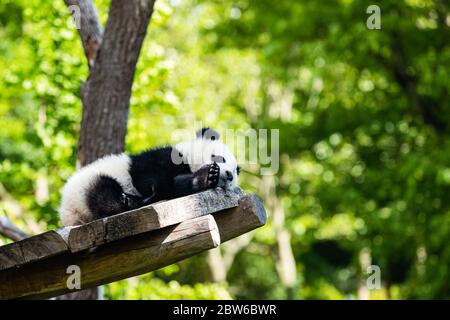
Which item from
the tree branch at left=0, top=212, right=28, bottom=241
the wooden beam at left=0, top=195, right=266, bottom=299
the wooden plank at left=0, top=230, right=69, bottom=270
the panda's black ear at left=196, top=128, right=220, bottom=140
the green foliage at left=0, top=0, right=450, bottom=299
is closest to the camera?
the wooden plank at left=0, top=230, right=69, bottom=270

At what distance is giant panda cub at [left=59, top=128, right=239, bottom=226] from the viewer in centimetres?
390

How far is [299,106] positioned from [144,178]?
12157mm

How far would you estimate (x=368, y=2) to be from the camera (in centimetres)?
996

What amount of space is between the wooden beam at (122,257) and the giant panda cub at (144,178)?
0.44 meters

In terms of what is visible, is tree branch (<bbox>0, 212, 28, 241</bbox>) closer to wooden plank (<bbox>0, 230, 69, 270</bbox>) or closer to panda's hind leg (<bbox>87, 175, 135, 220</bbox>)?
panda's hind leg (<bbox>87, 175, 135, 220</bbox>)

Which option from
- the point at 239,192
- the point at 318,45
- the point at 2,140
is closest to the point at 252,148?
the point at 318,45

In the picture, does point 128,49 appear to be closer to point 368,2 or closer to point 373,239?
point 368,2

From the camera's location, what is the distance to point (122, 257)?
3.46m

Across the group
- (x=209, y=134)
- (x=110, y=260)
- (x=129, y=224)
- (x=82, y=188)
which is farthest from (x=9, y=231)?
(x=129, y=224)

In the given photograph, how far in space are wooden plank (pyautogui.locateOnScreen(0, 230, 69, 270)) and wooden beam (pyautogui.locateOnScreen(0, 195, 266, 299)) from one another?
0.20 meters

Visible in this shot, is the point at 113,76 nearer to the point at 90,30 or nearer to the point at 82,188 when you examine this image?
the point at 90,30

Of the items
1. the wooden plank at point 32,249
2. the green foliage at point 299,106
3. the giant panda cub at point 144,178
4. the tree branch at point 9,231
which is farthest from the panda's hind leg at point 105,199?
the green foliage at point 299,106

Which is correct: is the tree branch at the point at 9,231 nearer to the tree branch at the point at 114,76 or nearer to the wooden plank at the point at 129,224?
the tree branch at the point at 114,76

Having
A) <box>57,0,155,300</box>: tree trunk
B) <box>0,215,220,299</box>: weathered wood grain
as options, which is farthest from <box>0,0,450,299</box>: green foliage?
<box>0,215,220,299</box>: weathered wood grain
